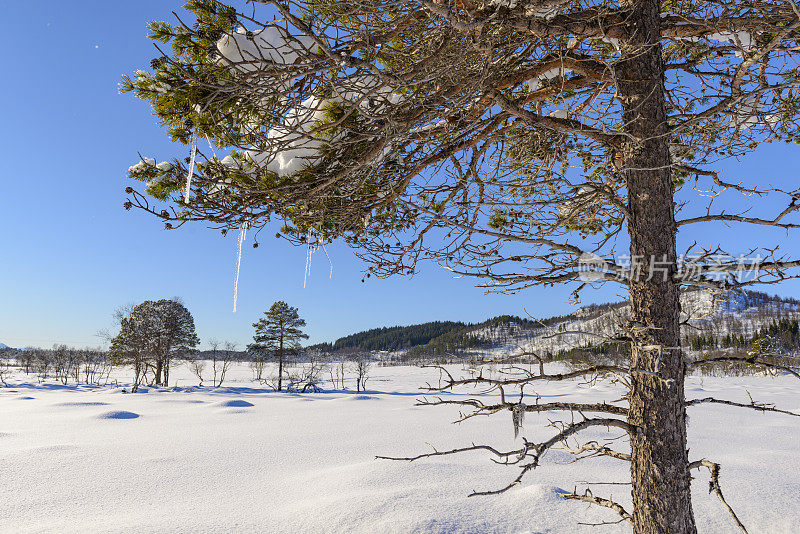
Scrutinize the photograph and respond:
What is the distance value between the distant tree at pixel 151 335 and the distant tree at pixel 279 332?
555cm

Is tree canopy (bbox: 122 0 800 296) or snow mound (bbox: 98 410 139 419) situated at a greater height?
tree canopy (bbox: 122 0 800 296)

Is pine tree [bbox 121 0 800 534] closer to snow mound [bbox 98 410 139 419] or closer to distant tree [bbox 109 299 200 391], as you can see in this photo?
snow mound [bbox 98 410 139 419]

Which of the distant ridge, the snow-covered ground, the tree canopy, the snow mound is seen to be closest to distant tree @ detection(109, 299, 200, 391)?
the snow mound

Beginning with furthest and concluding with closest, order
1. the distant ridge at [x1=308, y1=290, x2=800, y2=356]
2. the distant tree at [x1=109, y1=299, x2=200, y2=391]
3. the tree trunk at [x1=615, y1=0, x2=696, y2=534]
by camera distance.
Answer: the distant ridge at [x1=308, y1=290, x2=800, y2=356], the distant tree at [x1=109, y1=299, x2=200, y2=391], the tree trunk at [x1=615, y1=0, x2=696, y2=534]

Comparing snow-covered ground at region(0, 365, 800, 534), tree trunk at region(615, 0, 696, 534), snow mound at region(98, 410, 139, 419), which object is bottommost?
snow mound at region(98, 410, 139, 419)

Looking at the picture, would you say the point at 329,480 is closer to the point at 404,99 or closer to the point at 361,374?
the point at 404,99

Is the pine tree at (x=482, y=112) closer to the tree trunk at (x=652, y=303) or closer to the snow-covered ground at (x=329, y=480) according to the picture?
the tree trunk at (x=652, y=303)

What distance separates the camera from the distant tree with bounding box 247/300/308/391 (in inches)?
1393

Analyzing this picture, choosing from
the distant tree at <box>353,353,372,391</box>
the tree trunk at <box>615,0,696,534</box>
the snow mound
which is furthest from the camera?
the distant tree at <box>353,353,372,391</box>

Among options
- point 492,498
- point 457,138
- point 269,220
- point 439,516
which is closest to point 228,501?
point 439,516

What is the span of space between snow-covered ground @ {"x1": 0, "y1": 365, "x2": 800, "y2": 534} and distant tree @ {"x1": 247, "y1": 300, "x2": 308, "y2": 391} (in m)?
22.4

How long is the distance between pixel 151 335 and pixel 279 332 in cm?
982

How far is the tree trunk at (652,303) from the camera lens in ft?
7.04

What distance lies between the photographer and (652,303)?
7.57 ft
